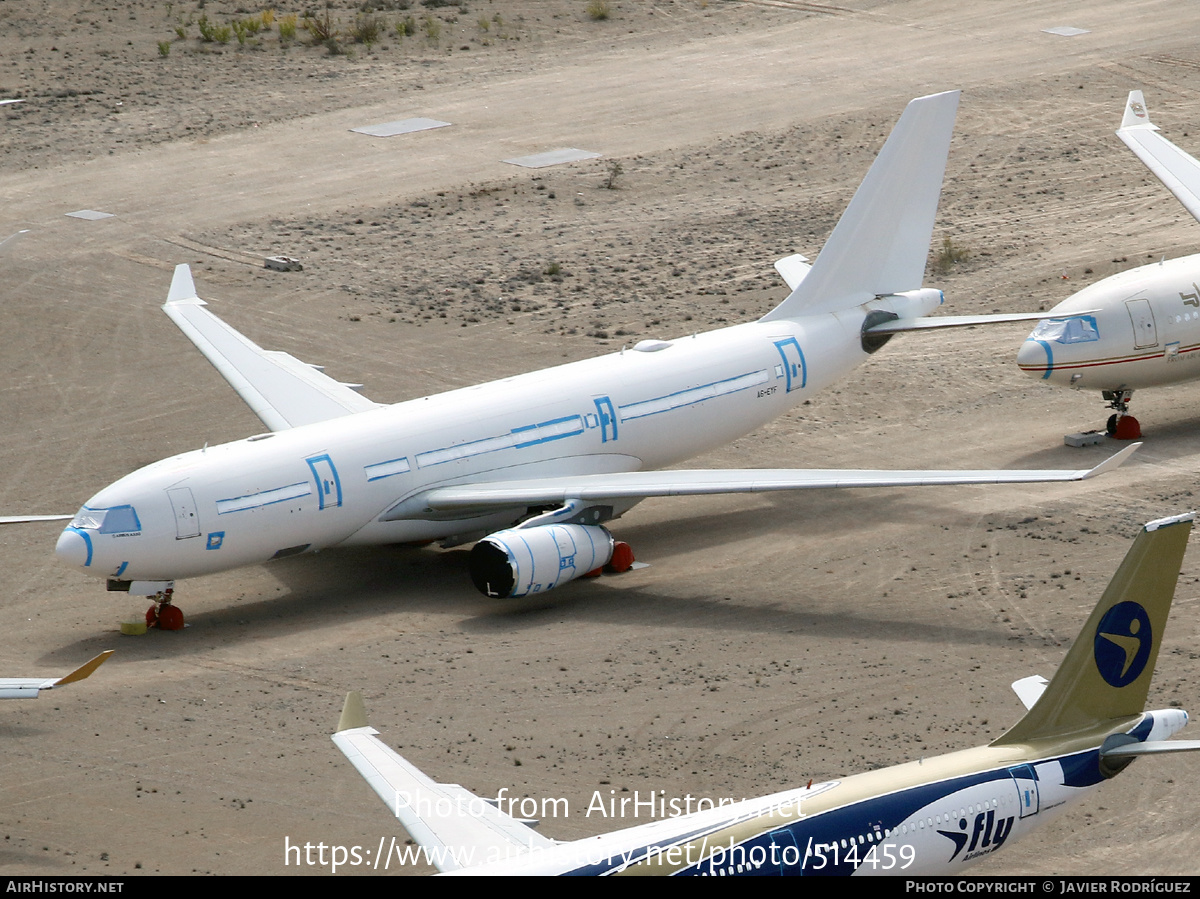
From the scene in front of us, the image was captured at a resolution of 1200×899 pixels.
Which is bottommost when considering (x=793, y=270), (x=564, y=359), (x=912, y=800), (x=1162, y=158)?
(x=564, y=359)

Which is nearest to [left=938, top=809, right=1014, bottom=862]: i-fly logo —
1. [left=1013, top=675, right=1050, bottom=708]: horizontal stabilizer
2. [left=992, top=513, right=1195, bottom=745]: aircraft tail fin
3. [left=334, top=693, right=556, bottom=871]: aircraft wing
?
[left=992, top=513, right=1195, bottom=745]: aircraft tail fin

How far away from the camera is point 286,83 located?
68875mm

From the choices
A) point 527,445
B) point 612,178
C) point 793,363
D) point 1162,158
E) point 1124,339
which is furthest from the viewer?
point 612,178

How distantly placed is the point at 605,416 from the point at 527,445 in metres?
1.82

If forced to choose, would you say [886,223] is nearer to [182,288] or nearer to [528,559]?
[528,559]

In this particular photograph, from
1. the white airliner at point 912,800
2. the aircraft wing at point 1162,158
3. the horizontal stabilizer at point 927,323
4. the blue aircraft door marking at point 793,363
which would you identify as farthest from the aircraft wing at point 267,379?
the aircraft wing at point 1162,158

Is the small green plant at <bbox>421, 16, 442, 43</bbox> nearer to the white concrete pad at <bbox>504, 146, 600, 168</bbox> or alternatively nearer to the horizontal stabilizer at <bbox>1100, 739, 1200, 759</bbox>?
the white concrete pad at <bbox>504, 146, 600, 168</bbox>

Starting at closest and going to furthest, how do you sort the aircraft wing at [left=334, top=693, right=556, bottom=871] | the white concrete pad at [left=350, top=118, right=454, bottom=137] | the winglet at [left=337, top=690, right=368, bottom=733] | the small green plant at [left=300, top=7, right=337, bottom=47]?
1. the aircraft wing at [left=334, top=693, right=556, bottom=871]
2. the winglet at [left=337, top=690, right=368, bottom=733]
3. the white concrete pad at [left=350, top=118, right=454, bottom=137]
4. the small green plant at [left=300, top=7, right=337, bottom=47]

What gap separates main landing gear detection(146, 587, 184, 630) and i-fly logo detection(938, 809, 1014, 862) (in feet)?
54.3

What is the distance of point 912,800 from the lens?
1884cm

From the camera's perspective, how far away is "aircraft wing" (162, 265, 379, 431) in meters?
35.9

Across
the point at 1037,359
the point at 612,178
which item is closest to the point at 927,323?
the point at 1037,359

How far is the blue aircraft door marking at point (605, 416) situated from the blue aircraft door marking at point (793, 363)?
14.4 ft

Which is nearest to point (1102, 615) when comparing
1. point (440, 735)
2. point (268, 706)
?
point (440, 735)
